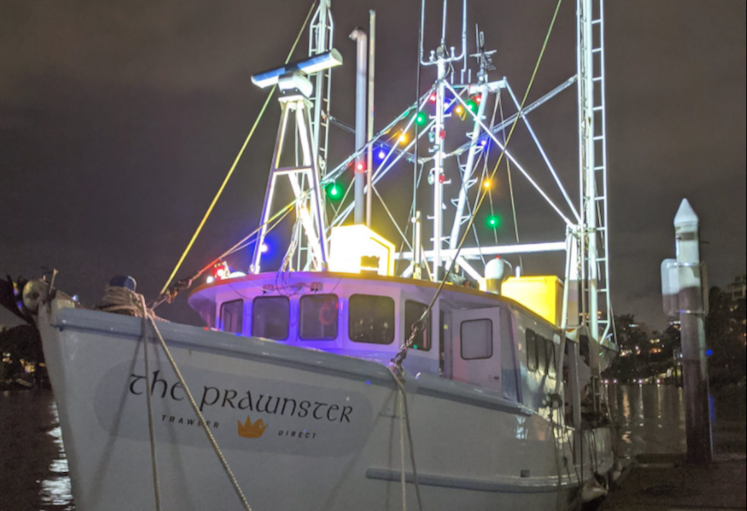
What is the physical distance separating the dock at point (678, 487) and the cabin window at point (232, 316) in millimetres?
6143

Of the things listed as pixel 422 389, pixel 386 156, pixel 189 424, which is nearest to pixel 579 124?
pixel 386 156

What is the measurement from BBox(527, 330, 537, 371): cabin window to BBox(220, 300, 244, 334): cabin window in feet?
11.5

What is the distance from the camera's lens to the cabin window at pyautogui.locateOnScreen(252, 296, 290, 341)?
716 cm

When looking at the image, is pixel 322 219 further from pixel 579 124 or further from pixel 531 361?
pixel 579 124

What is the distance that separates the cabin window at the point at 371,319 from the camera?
6961 mm

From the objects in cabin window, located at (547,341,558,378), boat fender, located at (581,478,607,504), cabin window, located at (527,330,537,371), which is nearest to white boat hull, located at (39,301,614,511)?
cabin window, located at (527,330,537,371)

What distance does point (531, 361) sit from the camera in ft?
26.7

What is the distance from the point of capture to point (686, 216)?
1291 centimetres

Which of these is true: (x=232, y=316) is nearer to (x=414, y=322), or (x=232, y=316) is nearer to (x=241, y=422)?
(x=414, y=322)

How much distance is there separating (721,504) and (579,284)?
153 inches

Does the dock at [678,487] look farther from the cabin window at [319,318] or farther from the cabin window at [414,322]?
the cabin window at [319,318]

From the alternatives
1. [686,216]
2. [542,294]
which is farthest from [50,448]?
[686,216]

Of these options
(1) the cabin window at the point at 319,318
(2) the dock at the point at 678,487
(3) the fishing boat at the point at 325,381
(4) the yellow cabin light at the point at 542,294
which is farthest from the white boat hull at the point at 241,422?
(2) the dock at the point at 678,487

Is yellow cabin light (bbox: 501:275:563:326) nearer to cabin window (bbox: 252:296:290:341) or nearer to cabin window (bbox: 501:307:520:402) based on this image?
cabin window (bbox: 501:307:520:402)
